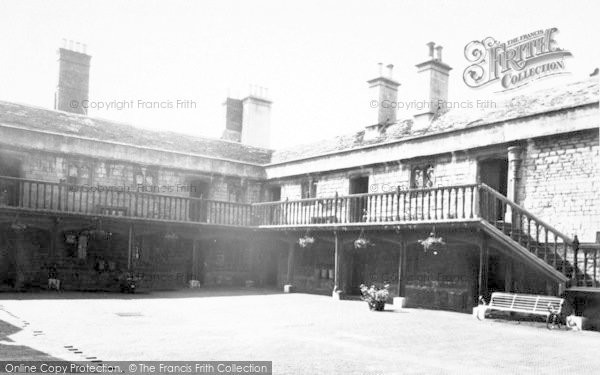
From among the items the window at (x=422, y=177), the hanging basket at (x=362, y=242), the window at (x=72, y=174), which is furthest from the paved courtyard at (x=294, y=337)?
the window at (x=72, y=174)

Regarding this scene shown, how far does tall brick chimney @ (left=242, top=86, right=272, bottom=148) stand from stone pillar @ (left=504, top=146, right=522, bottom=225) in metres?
17.2

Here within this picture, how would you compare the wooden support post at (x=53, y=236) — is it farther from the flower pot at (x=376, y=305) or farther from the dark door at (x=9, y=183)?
the flower pot at (x=376, y=305)

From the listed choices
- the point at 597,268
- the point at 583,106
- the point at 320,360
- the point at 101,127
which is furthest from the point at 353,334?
the point at 101,127

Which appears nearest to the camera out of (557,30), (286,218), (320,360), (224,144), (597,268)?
(320,360)

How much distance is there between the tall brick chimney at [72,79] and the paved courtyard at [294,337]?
11.8 m

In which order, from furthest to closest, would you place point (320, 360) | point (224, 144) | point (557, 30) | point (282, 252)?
point (224, 144)
point (282, 252)
point (557, 30)
point (320, 360)

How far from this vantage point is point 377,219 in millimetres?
21359

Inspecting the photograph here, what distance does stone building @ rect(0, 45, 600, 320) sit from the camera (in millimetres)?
16703

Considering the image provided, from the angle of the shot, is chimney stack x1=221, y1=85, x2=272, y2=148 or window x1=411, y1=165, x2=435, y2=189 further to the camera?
chimney stack x1=221, y1=85, x2=272, y2=148

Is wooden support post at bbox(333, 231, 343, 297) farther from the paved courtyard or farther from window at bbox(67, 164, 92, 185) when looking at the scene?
window at bbox(67, 164, 92, 185)

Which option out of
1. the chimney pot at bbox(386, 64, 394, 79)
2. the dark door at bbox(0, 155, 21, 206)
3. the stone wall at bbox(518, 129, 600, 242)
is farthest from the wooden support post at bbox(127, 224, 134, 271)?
the stone wall at bbox(518, 129, 600, 242)

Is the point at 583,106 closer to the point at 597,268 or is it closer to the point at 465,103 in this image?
the point at 597,268

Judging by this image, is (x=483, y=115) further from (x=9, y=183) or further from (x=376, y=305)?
(x=9, y=183)

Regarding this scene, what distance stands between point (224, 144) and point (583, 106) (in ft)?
57.6
